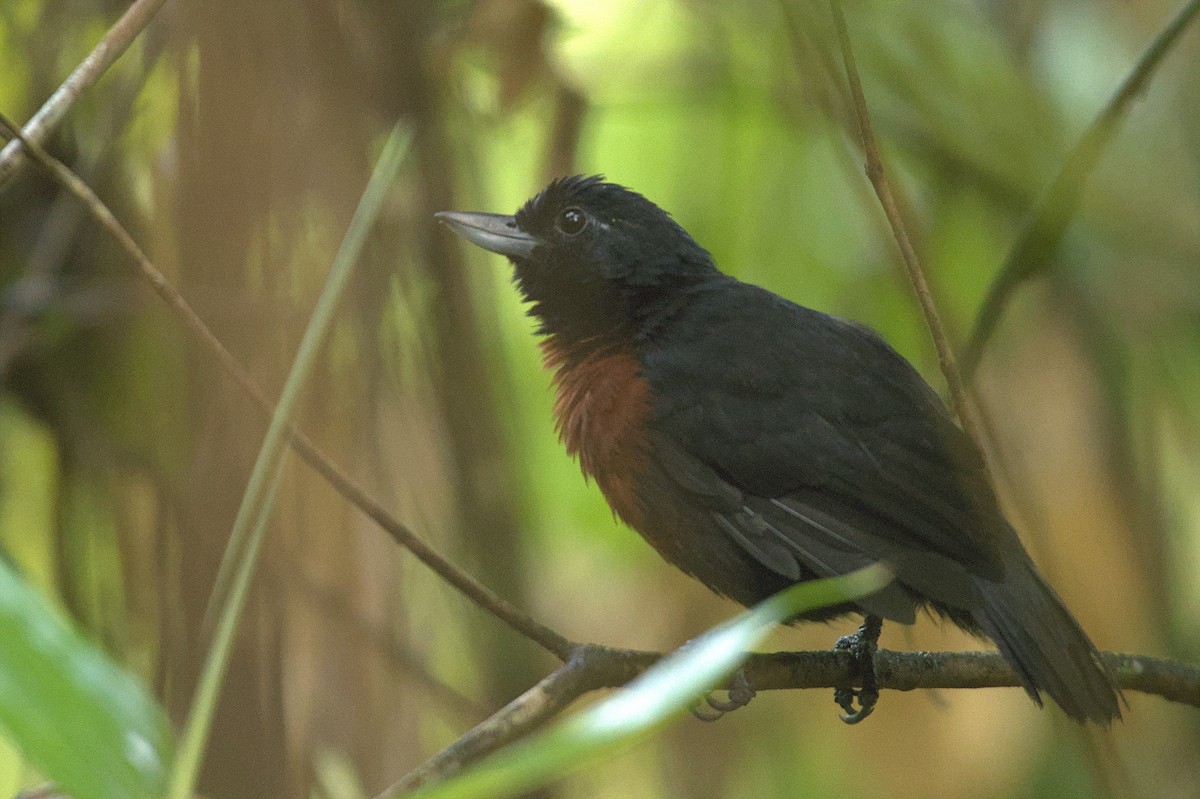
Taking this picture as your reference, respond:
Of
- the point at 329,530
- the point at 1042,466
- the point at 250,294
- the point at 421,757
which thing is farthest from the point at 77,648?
the point at 1042,466

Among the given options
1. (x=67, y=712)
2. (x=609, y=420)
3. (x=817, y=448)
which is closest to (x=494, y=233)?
(x=609, y=420)

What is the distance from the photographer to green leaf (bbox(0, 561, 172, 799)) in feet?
3.44

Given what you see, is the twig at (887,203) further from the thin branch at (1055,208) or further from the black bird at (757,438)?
the black bird at (757,438)

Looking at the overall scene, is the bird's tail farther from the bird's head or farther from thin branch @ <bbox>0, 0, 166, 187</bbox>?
thin branch @ <bbox>0, 0, 166, 187</bbox>

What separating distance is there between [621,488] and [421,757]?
2.45 ft

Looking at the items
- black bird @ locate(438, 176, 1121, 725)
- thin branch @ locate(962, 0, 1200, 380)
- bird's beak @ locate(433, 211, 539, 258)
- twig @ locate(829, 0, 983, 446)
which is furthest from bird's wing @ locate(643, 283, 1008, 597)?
twig @ locate(829, 0, 983, 446)

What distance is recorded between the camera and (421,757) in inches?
106

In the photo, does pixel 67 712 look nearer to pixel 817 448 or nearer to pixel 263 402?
pixel 263 402

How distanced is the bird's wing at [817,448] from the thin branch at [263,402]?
83 cm

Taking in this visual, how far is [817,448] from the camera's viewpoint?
2.67 metres

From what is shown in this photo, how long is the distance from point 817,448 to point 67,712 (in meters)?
1.84

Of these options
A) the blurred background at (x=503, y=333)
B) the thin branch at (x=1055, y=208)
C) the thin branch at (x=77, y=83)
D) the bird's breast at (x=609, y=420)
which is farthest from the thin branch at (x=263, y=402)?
the thin branch at (x=1055, y=208)

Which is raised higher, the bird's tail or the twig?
the twig

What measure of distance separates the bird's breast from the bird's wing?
0.14 feet
